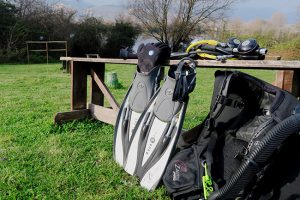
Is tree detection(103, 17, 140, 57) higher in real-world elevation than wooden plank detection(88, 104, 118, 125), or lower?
higher

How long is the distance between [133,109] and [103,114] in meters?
1.10

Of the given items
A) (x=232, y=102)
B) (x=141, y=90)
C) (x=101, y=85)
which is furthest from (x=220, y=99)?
(x=101, y=85)

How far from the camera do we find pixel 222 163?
76.1 inches

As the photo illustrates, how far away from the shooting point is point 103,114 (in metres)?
3.71

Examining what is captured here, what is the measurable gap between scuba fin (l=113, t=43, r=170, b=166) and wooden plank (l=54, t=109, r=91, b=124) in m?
1.14

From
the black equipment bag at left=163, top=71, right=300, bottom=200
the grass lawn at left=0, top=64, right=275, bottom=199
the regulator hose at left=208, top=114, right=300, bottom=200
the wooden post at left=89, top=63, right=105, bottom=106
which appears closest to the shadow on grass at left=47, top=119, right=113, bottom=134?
the grass lawn at left=0, top=64, right=275, bottom=199

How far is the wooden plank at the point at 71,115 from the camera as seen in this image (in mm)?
3637

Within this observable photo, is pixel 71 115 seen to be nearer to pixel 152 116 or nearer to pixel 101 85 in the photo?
pixel 101 85

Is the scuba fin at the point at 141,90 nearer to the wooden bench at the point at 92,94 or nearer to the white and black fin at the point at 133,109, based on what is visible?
the white and black fin at the point at 133,109

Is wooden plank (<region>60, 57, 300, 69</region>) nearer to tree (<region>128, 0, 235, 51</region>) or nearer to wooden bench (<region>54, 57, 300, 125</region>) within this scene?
wooden bench (<region>54, 57, 300, 125</region>)

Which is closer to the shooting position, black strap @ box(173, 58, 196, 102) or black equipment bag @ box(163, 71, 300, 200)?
black equipment bag @ box(163, 71, 300, 200)

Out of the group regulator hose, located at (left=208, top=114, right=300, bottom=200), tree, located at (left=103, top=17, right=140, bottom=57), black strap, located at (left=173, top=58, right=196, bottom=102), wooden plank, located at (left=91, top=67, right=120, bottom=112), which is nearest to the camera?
regulator hose, located at (left=208, top=114, right=300, bottom=200)

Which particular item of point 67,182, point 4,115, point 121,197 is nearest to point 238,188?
point 121,197

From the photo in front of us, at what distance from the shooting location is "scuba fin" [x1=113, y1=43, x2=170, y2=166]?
2.56 m
